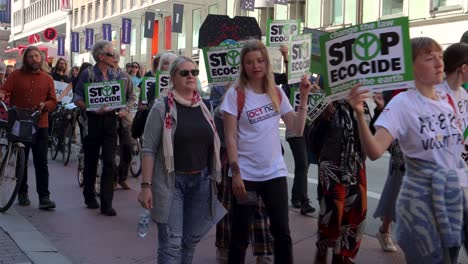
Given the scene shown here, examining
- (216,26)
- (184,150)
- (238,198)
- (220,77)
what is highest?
(216,26)

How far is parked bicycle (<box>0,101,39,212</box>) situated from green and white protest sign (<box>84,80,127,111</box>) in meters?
0.60

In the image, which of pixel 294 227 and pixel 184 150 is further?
pixel 294 227

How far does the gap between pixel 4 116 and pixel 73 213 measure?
4.55ft

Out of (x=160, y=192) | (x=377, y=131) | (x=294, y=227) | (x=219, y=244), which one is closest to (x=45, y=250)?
(x=219, y=244)

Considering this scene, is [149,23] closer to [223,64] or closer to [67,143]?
[67,143]

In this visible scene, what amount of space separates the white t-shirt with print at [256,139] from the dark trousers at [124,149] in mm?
4145

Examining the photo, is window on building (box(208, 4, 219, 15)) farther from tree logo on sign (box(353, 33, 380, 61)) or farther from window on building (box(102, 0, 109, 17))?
tree logo on sign (box(353, 33, 380, 61))

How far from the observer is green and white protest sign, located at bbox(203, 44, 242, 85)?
244 inches

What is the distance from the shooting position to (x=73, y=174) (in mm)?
11016

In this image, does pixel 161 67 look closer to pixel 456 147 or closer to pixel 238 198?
pixel 238 198

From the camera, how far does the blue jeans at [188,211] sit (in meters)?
4.40

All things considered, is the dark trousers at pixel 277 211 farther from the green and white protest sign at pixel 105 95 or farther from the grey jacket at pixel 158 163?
the green and white protest sign at pixel 105 95

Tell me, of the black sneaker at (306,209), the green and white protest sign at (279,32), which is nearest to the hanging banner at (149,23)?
the green and white protest sign at (279,32)

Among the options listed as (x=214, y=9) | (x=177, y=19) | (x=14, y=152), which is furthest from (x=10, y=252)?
(x=214, y=9)
